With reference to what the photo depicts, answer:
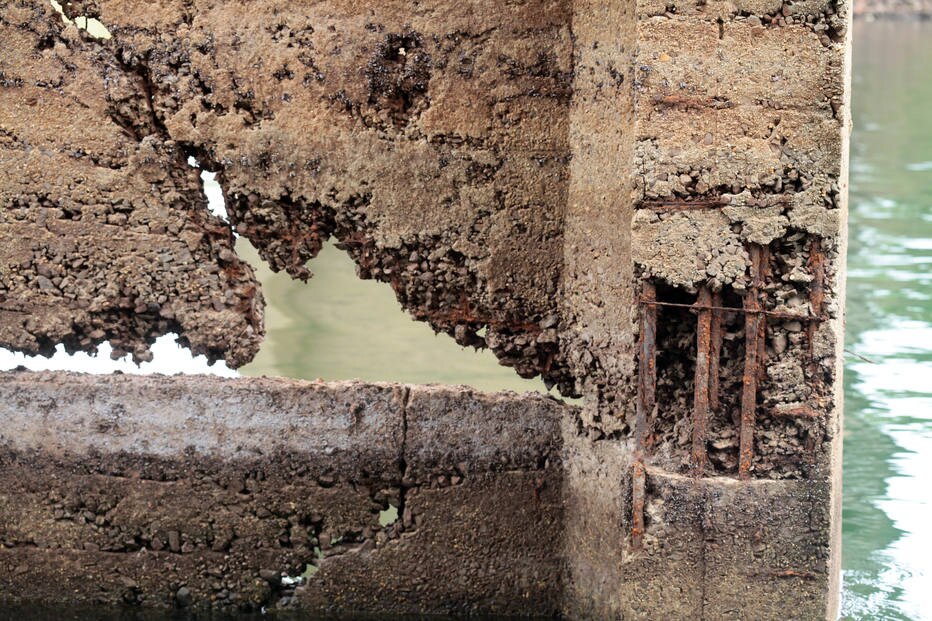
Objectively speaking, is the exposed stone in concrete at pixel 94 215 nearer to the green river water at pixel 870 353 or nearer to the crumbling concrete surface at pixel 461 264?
the crumbling concrete surface at pixel 461 264

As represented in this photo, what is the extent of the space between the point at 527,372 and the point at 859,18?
97.1ft

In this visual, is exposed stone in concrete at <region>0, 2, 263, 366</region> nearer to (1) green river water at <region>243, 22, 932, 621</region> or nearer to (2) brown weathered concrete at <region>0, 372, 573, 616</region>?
(2) brown weathered concrete at <region>0, 372, 573, 616</region>

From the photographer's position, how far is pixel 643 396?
3.51 m

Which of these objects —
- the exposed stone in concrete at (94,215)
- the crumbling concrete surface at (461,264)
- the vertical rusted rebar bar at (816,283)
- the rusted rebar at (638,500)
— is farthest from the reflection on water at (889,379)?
the exposed stone in concrete at (94,215)

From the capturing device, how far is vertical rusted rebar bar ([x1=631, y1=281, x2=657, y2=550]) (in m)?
3.43

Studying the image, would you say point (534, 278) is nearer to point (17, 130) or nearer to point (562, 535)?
point (562, 535)

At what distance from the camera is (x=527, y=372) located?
13.0 ft

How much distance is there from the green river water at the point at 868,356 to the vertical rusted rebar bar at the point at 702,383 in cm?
49

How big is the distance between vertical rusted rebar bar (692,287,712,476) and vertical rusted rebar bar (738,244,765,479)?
91mm

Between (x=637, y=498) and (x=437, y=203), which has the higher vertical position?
(x=437, y=203)

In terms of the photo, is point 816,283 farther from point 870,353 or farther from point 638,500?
point 870,353

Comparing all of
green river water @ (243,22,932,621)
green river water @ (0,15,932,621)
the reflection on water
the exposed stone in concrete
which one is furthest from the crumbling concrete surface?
green river water @ (243,22,932,621)

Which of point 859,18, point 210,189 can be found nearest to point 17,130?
point 210,189

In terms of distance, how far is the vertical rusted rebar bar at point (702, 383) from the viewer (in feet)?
11.1
